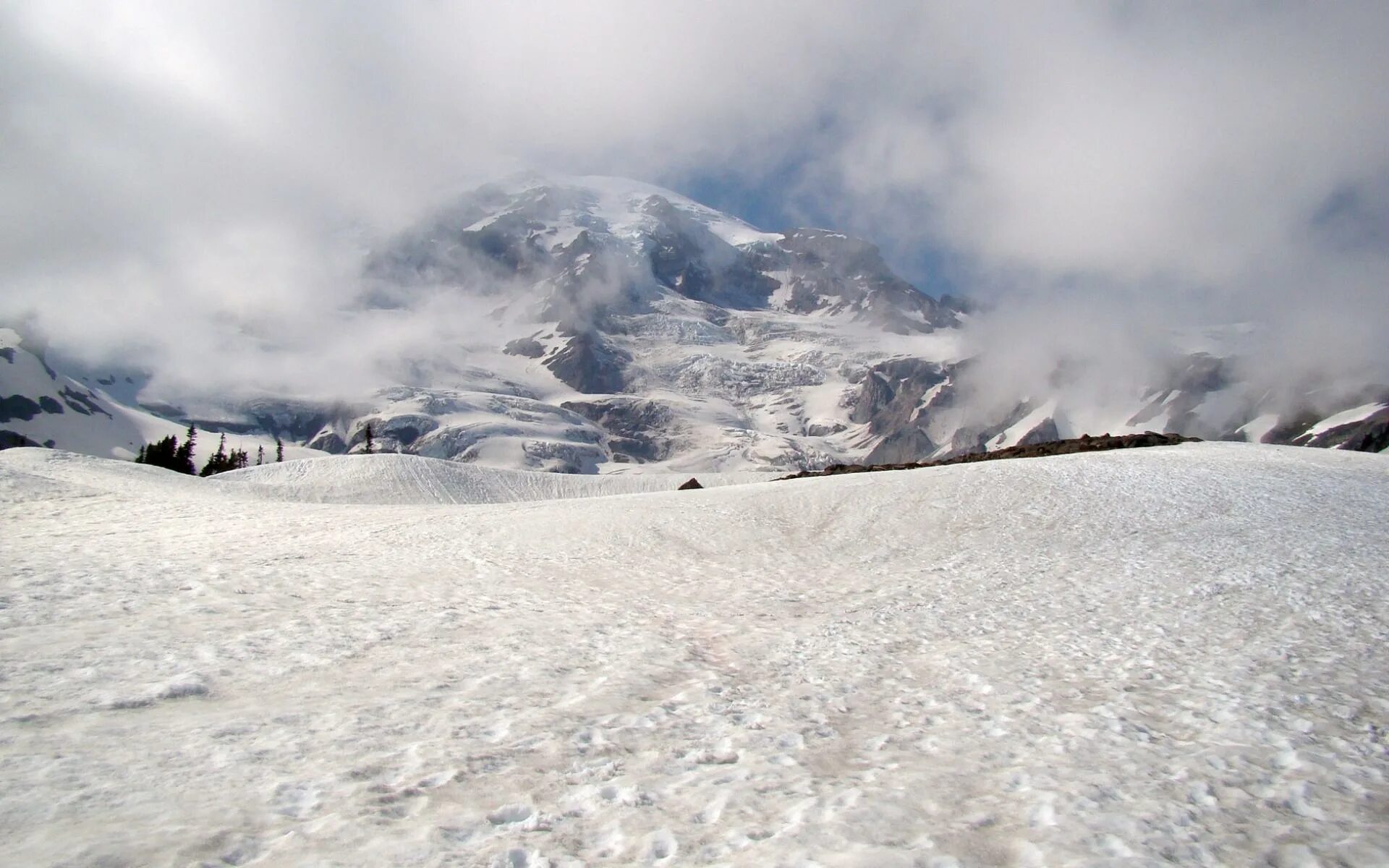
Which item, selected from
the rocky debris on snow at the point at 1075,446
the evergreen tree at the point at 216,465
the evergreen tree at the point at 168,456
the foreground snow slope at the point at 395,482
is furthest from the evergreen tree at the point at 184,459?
the rocky debris on snow at the point at 1075,446

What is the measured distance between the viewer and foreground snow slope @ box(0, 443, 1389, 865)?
6.96m

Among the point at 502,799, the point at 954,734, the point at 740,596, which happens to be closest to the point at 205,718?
the point at 502,799

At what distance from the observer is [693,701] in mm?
11031

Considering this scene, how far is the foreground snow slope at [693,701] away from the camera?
6.96 meters

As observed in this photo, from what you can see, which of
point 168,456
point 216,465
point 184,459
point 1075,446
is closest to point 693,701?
point 1075,446

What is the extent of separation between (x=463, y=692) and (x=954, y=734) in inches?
281

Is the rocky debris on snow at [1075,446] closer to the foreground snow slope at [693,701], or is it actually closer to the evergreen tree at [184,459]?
the foreground snow slope at [693,701]

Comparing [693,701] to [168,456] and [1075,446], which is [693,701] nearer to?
[1075,446]

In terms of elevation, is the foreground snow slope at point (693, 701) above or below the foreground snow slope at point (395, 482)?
below

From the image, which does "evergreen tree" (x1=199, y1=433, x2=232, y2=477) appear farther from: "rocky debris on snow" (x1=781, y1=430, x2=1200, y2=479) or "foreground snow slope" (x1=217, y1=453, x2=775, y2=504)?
"rocky debris on snow" (x1=781, y1=430, x2=1200, y2=479)

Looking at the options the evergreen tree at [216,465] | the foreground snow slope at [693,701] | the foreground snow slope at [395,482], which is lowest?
the foreground snow slope at [693,701]

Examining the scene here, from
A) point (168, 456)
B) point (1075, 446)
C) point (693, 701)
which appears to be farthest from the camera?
point (168, 456)

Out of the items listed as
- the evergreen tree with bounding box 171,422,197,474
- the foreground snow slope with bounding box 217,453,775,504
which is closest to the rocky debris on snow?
the foreground snow slope with bounding box 217,453,775,504

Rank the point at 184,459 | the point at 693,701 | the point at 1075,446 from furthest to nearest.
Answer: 1. the point at 184,459
2. the point at 1075,446
3. the point at 693,701
